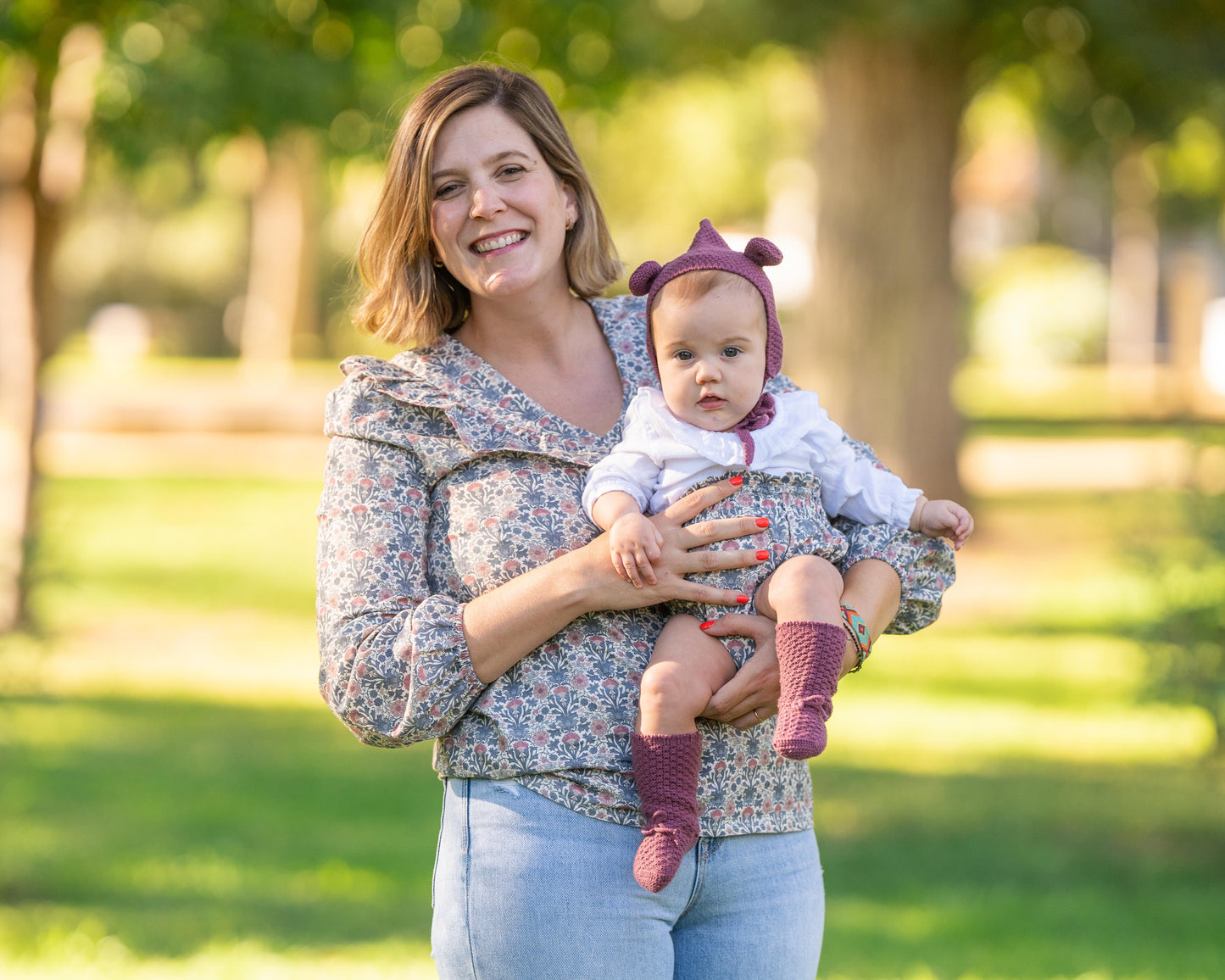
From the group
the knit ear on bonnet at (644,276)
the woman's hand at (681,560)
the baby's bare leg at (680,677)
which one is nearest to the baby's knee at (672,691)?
the baby's bare leg at (680,677)

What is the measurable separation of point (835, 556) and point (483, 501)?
0.56 meters

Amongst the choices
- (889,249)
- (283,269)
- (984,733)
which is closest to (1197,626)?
(984,733)

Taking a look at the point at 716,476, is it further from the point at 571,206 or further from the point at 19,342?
the point at 19,342

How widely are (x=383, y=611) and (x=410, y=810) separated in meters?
4.62

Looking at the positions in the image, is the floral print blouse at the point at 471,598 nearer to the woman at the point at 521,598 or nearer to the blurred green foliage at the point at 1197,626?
the woman at the point at 521,598

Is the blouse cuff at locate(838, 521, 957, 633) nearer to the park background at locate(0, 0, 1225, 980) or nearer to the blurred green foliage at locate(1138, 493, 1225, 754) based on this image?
the park background at locate(0, 0, 1225, 980)

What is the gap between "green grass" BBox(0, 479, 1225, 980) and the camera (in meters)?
5.14

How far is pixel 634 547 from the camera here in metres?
2.18

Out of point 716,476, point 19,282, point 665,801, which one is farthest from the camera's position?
point 19,282

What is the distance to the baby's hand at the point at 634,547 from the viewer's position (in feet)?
7.14

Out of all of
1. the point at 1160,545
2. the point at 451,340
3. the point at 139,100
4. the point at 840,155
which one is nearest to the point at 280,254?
the point at 840,155

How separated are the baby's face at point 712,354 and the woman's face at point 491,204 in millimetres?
231

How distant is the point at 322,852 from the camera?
6062 millimetres

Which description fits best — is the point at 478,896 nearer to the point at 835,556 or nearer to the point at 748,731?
the point at 748,731
